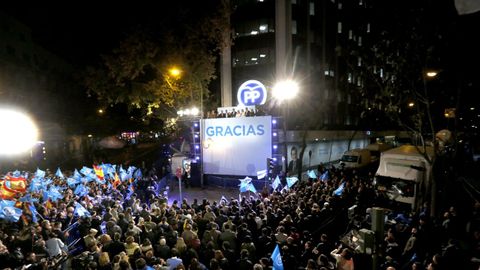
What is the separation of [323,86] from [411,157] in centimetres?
2939

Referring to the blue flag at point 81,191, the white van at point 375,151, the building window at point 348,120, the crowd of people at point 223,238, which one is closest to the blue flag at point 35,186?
the crowd of people at point 223,238

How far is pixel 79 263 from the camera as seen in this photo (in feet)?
25.2

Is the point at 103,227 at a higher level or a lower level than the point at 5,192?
lower

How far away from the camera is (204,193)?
69.1ft

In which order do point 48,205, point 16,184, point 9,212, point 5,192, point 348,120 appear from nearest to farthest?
point 9,212
point 5,192
point 16,184
point 48,205
point 348,120

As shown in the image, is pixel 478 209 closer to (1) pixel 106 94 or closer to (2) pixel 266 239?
(2) pixel 266 239

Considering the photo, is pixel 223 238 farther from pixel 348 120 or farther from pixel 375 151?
pixel 348 120

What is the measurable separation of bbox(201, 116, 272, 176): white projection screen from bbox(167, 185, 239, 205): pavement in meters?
1.10

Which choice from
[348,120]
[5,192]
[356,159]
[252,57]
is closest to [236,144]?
[5,192]

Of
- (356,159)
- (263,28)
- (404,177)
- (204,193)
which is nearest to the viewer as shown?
(404,177)

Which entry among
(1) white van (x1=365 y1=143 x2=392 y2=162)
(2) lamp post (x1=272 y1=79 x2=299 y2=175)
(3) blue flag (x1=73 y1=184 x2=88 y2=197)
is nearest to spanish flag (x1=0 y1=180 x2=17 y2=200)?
(3) blue flag (x1=73 y1=184 x2=88 y2=197)

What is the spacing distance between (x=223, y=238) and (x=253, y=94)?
12838 mm

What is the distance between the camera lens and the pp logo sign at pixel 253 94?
67.8 feet

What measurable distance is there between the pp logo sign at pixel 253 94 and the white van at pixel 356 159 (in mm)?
11960
